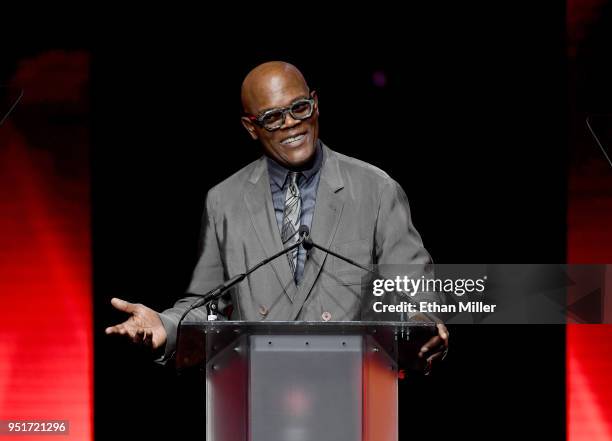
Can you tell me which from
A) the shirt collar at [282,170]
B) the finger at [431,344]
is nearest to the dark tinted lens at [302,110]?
the shirt collar at [282,170]

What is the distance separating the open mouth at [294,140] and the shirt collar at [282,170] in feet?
0.33

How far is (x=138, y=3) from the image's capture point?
13.6 ft

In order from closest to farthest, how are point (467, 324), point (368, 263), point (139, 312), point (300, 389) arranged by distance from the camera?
point (300, 389), point (139, 312), point (368, 263), point (467, 324)

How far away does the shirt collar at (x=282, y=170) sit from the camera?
3.48m

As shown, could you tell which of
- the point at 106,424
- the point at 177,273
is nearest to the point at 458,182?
the point at 177,273

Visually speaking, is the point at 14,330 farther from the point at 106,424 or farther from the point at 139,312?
the point at 139,312

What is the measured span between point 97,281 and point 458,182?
1528mm

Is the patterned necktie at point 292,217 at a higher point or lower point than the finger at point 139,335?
higher

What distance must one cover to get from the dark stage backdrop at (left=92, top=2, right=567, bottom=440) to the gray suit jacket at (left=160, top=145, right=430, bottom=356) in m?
0.59

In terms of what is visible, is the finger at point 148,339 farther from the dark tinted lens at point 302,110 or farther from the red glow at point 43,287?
the red glow at point 43,287

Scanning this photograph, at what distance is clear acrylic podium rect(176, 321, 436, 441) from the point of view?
2.29 m

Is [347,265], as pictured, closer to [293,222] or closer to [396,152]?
[293,222]

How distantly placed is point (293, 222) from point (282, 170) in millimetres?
224

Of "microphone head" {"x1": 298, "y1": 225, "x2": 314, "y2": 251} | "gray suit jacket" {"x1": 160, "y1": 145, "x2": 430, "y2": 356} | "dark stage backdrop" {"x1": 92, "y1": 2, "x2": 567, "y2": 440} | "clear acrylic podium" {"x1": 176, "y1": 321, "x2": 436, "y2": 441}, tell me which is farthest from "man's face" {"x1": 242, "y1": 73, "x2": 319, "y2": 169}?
"clear acrylic podium" {"x1": 176, "y1": 321, "x2": 436, "y2": 441}
